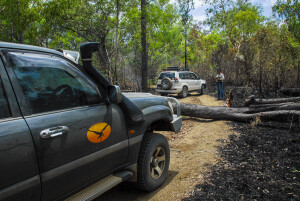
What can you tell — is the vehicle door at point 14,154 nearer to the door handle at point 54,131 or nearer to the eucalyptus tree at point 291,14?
the door handle at point 54,131

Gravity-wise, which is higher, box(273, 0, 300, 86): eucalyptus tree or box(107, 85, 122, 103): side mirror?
box(273, 0, 300, 86): eucalyptus tree

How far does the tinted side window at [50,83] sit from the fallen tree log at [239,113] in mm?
5831

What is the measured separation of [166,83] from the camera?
14.3m

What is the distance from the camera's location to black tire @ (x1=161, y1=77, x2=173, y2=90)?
14.2 metres

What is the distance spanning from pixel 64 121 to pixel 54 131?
14cm

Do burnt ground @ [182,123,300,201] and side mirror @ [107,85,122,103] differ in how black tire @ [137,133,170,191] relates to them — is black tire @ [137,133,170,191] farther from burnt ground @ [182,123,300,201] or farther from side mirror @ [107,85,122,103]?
side mirror @ [107,85,122,103]

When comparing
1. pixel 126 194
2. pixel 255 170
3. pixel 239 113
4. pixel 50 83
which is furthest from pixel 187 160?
pixel 239 113

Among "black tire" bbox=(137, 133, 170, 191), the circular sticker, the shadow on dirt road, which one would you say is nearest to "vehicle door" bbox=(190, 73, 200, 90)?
"black tire" bbox=(137, 133, 170, 191)

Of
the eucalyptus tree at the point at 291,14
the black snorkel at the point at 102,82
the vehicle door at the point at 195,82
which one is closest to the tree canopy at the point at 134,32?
the eucalyptus tree at the point at 291,14

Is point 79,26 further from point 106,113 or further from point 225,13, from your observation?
point 225,13

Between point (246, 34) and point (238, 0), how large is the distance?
7.24 metres

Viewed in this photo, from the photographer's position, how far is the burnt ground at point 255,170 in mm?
3119

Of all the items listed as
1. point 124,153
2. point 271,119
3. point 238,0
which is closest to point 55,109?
point 124,153

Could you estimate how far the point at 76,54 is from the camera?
2537mm
